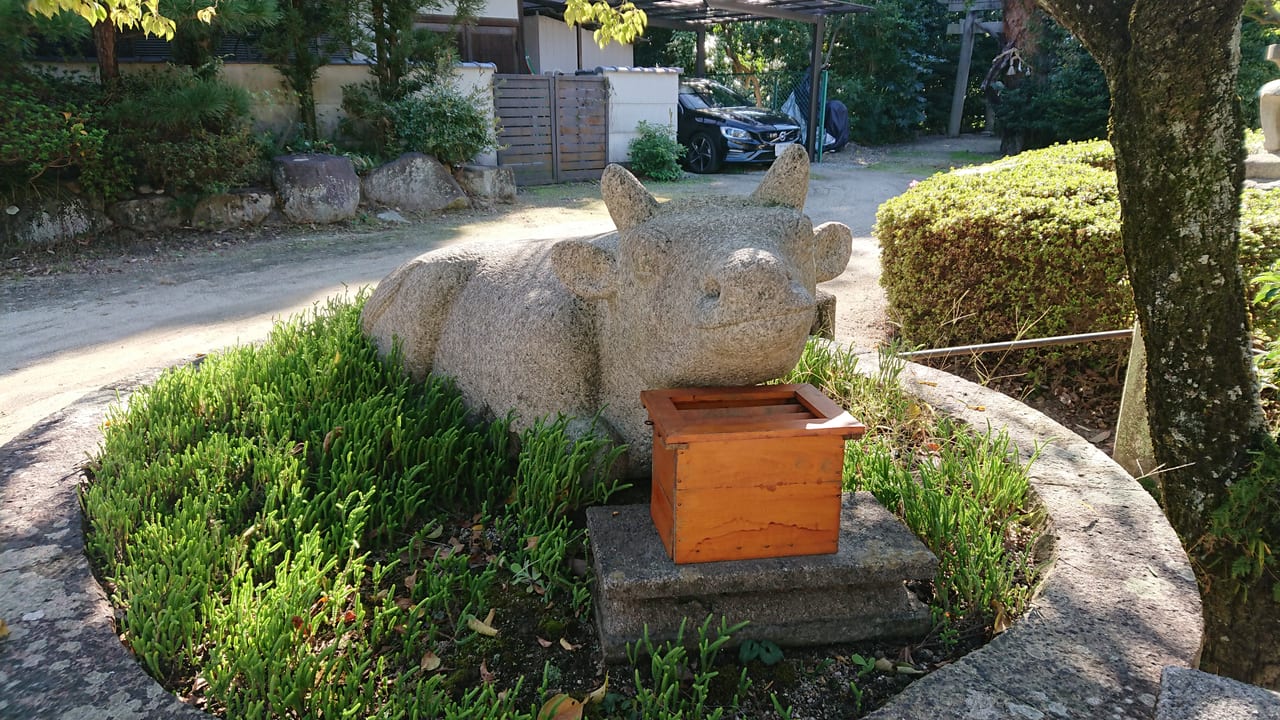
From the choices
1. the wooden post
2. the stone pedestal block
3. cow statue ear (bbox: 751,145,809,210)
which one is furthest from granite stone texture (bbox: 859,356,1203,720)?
the wooden post

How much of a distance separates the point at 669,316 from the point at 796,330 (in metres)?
0.32

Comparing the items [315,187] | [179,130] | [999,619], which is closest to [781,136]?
[315,187]

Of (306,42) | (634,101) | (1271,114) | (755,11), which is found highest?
(755,11)

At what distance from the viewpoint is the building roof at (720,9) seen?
15680 millimetres

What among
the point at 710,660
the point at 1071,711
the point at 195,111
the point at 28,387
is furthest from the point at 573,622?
the point at 195,111

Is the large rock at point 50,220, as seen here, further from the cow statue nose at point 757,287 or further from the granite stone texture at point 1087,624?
the granite stone texture at point 1087,624

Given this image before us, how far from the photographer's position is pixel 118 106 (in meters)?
8.39

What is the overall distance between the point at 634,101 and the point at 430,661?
1402cm

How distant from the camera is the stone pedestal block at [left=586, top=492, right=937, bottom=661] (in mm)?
1897

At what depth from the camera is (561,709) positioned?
172 cm

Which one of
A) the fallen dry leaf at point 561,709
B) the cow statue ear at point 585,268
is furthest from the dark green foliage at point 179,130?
the fallen dry leaf at point 561,709

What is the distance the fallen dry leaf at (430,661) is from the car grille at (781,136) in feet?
50.6

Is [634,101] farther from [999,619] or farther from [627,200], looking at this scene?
[999,619]

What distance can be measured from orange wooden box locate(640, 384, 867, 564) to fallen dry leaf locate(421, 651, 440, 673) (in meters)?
0.58
